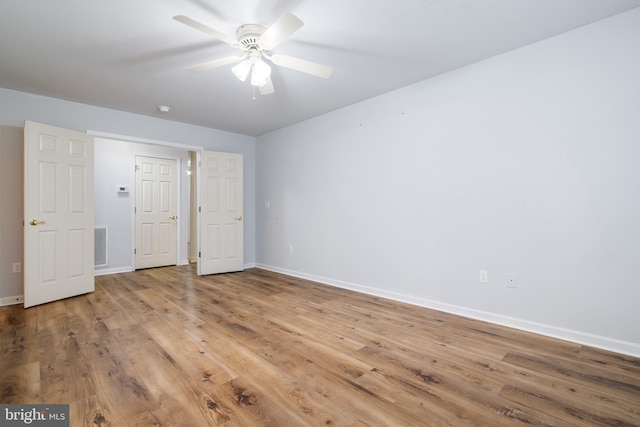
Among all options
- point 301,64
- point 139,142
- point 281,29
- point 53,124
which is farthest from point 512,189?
point 53,124

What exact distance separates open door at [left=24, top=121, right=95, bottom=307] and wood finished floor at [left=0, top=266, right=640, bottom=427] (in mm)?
394

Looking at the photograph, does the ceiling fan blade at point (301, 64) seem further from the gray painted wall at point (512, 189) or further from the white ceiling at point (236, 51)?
the gray painted wall at point (512, 189)

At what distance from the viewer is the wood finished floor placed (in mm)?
1538

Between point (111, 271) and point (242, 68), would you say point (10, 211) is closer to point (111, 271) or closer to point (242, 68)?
point (111, 271)

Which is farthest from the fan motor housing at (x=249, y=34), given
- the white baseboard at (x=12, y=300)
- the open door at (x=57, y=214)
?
the white baseboard at (x=12, y=300)

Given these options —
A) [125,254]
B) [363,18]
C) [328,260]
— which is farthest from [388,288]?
[125,254]

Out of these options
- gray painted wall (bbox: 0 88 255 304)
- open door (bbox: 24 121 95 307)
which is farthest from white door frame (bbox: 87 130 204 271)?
open door (bbox: 24 121 95 307)

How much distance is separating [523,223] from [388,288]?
1.61m

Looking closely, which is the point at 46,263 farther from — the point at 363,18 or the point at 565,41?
the point at 565,41

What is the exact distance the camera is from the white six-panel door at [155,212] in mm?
5391
